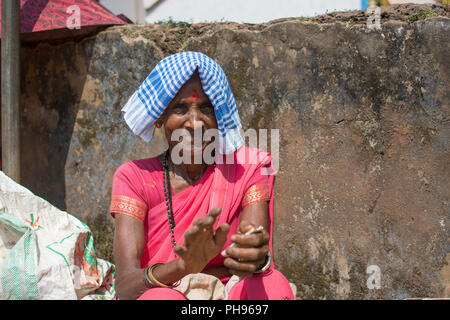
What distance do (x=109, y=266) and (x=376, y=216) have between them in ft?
5.33

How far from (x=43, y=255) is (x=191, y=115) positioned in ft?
3.75

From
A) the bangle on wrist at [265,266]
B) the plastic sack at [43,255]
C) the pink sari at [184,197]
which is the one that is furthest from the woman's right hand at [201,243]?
the plastic sack at [43,255]

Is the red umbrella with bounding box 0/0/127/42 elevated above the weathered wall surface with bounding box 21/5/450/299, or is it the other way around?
the red umbrella with bounding box 0/0/127/42

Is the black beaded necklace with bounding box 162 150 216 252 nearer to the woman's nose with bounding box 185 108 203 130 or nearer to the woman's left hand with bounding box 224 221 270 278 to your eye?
the woman's nose with bounding box 185 108 203 130

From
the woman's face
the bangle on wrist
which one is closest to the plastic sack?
the woman's face

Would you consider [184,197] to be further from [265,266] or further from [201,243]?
[201,243]

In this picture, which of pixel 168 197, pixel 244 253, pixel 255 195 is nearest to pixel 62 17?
pixel 168 197

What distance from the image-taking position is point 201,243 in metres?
1.83

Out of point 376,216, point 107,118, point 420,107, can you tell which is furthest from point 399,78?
point 107,118

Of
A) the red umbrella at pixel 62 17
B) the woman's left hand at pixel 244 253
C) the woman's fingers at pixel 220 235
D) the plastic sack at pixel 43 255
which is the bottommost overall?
the plastic sack at pixel 43 255

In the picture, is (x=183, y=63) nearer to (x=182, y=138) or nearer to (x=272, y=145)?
(x=182, y=138)

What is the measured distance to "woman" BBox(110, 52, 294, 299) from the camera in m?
2.22

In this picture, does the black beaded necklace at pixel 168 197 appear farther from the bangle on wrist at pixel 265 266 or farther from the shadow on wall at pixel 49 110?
the shadow on wall at pixel 49 110

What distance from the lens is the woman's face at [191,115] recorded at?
7.61ft
